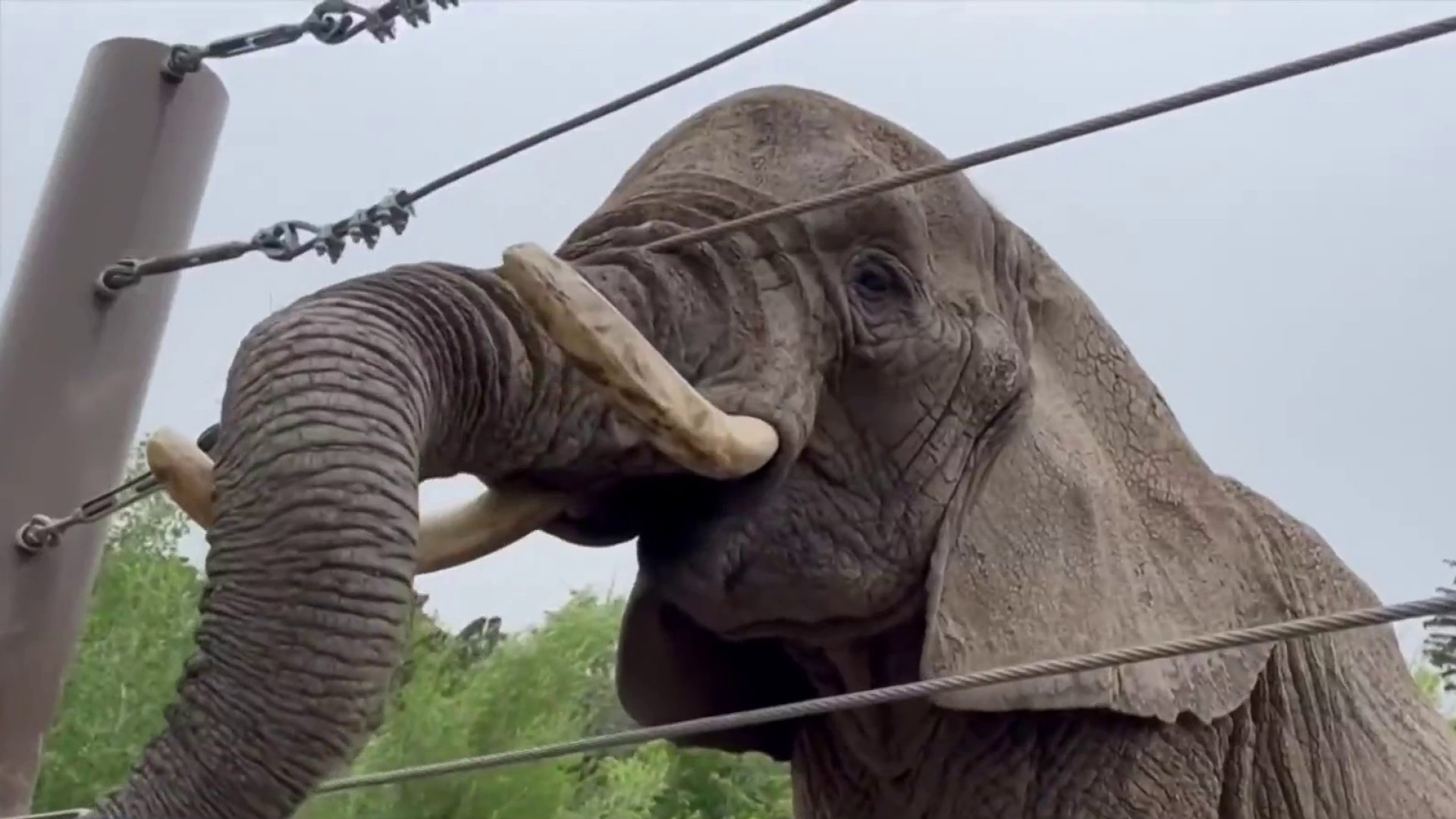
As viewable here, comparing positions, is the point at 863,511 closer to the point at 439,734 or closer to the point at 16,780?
the point at 16,780

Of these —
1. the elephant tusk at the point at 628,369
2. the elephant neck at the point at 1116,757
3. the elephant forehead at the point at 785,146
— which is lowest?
the elephant neck at the point at 1116,757

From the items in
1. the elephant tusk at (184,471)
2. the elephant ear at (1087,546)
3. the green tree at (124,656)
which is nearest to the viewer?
the elephant tusk at (184,471)

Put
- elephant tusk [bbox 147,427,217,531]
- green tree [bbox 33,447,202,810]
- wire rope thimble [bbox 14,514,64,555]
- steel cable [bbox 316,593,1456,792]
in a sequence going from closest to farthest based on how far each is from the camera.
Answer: steel cable [bbox 316,593,1456,792], elephant tusk [bbox 147,427,217,531], wire rope thimble [bbox 14,514,64,555], green tree [bbox 33,447,202,810]

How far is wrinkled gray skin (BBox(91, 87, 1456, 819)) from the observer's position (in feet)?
3.04

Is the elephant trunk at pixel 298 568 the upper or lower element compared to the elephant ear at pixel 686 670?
lower

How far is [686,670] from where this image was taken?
3.67ft

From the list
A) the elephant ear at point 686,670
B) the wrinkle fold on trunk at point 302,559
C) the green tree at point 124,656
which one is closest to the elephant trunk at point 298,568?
the wrinkle fold on trunk at point 302,559

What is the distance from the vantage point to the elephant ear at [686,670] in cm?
110

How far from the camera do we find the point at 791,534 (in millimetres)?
1012

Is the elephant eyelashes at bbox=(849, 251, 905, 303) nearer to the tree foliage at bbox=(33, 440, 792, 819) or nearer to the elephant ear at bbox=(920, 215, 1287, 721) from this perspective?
the elephant ear at bbox=(920, 215, 1287, 721)

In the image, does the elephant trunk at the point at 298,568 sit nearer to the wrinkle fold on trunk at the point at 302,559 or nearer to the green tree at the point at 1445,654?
the wrinkle fold on trunk at the point at 302,559

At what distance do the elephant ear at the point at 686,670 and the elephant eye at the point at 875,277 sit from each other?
0.70 feet

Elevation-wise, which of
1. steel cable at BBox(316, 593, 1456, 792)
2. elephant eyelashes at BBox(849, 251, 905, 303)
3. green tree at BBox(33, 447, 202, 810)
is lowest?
steel cable at BBox(316, 593, 1456, 792)

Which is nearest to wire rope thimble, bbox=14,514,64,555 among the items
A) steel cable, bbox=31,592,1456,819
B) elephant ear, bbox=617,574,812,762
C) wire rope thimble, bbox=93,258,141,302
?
wire rope thimble, bbox=93,258,141,302
